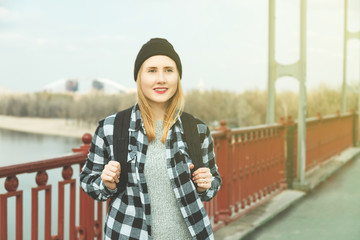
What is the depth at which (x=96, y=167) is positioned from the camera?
203cm

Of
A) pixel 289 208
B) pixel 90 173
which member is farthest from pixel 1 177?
pixel 289 208

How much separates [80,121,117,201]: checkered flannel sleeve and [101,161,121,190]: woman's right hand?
0.08 metres

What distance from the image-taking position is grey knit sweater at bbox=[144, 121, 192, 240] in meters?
1.95

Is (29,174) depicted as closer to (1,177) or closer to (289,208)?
(1,177)

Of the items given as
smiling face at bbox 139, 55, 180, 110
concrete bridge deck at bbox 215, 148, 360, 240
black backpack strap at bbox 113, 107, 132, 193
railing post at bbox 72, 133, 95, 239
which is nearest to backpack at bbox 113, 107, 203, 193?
black backpack strap at bbox 113, 107, 132, 193

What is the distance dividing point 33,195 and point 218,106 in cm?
8200

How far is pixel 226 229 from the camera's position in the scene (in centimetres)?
533

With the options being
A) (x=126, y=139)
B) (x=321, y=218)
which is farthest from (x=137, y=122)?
(x=321, y=218)

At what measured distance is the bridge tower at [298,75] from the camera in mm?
→ 7723

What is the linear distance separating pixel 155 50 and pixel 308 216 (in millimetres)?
4847

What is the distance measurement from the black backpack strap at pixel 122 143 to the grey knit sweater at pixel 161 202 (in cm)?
9

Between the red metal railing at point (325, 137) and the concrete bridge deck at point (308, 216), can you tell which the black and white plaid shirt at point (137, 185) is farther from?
the red metal railing at point (325, 137)

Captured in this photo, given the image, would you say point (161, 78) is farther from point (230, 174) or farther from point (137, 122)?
point (230, 174)

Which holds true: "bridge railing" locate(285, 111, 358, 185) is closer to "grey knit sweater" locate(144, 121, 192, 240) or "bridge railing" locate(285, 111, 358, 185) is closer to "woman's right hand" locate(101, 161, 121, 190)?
"grey knit sweater" locate(144, 121, 192, 240)
